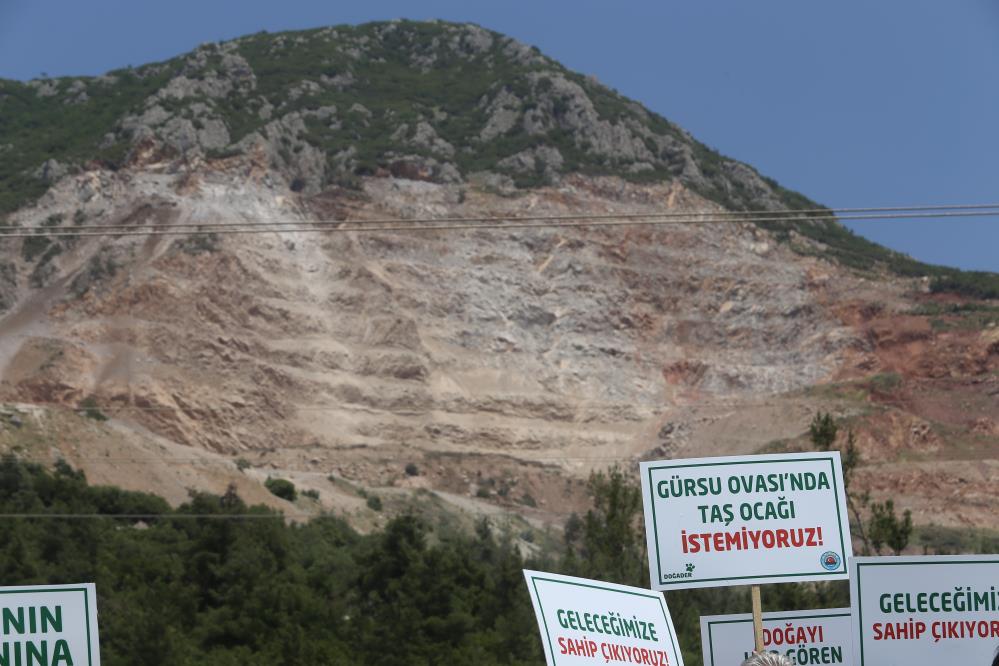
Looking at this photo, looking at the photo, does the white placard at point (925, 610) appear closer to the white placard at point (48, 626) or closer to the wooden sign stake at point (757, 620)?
the wooden sign stake at point (757, 620)

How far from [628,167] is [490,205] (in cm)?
1408

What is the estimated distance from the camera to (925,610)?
24.9 feet

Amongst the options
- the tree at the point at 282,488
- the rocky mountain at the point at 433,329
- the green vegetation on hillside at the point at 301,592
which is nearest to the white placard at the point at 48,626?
the green vegetation on hillside at the point at 301,592

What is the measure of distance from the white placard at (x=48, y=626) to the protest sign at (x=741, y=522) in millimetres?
2790

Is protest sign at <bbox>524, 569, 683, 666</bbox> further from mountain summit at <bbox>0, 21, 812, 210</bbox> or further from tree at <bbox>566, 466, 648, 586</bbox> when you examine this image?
mountain summit at <bbox>0, 21, 812, 210</bbox>

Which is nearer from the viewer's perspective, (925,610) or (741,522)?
(741,522)

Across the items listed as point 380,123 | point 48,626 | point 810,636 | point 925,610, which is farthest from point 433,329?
point 48,626

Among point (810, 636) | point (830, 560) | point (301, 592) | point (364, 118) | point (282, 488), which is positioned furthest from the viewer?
point (364, 118)

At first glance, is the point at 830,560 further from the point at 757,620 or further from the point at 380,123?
the point at 380,123

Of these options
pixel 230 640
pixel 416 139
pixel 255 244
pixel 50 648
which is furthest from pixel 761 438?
pixel 50 648

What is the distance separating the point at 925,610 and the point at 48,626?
4.37m

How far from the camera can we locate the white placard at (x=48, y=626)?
7160mm

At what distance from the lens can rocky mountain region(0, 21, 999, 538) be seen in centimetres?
7406

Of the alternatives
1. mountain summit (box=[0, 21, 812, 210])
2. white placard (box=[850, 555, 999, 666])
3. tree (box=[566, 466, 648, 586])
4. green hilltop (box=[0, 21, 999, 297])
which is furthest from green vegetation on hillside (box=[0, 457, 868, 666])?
mountain summit (box=[0, 21, 812, 210])
